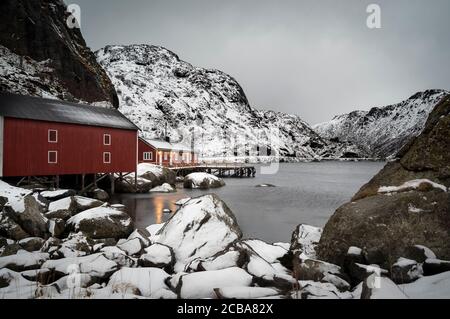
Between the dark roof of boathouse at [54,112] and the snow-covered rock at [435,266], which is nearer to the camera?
the snow-covered rock at [435,266]

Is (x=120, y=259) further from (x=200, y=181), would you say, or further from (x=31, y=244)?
(x=200, y=181)

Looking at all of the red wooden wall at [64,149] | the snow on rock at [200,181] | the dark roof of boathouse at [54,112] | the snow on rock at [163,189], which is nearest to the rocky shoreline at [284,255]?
the red wooden wall at [64,149]

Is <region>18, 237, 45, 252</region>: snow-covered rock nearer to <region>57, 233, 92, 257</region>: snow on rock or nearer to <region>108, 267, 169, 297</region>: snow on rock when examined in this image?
<region>57, 233, 92, 257</region>: snow on rock

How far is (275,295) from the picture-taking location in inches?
215

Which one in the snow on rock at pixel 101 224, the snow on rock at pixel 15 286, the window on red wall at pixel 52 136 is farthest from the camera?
the window on red wall at pixel 52 136

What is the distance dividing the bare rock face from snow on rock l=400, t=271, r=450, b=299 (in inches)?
40.0

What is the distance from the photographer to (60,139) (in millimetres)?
23719

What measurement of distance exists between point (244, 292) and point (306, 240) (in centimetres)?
449

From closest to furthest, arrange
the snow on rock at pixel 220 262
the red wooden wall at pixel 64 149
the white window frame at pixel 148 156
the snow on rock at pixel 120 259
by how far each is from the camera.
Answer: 1. the snow on rock at pixel 220 262
2. the snow on rock at pixel 120 259
3. the red wooden wall at pixel 64 149
4. the white window frame at pixel 148 156

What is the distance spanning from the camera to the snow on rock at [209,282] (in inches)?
229

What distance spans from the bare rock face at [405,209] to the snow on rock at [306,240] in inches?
25.2

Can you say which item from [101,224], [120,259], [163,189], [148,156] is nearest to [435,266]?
[120,259]

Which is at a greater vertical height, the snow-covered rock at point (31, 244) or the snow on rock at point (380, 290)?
the snow on rock at point (380, 290)

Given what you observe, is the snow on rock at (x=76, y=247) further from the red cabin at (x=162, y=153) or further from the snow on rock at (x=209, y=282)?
the red cabin at (x=162, y=153)
